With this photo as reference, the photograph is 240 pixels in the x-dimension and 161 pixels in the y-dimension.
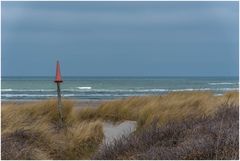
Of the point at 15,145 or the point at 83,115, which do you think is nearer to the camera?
the point at 15,145

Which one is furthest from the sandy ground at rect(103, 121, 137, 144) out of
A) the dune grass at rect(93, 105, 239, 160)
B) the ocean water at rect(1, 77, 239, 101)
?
the ocean water at rect(1, 77, 239, 101)

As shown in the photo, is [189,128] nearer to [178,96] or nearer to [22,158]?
[22,158]

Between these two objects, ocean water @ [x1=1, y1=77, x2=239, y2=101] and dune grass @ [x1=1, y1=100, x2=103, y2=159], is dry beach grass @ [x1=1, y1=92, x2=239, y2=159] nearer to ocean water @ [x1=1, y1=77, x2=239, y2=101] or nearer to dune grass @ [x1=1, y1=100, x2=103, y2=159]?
dune grass @ [x1=1, y1=100, x2=103, y2=159]

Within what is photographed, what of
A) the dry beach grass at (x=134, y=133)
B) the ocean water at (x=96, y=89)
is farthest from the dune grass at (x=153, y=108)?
the ocean water at (x=96, y=89)

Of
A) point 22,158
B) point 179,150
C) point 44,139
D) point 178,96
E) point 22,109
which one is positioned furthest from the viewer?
point 178,96

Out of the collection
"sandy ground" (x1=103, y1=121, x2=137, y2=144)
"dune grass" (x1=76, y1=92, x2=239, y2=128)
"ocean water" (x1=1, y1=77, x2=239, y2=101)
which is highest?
"dune grass" (x1=76, y1=92, x2=239, y2=128)

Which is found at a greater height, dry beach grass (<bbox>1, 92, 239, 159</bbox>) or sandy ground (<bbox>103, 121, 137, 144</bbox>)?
dry beach grass (<bbox>1, 92, 239, 159</bbox>)

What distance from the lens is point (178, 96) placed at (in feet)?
46.6

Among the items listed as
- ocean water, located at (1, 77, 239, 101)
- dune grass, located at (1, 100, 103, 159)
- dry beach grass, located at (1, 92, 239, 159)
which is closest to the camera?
dry beach grass, located at (1, 92, 239, 159)

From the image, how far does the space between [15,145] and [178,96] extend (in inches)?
278

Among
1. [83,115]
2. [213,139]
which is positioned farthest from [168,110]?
[213,139]

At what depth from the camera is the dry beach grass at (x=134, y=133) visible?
20.5 feet

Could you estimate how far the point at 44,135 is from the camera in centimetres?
958

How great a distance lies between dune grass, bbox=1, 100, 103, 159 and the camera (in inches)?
330
